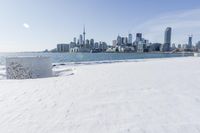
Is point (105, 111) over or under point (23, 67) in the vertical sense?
under

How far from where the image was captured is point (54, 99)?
20.8 feet

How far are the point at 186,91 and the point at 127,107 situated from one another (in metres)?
2.57

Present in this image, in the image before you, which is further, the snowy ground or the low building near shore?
the low building near shore

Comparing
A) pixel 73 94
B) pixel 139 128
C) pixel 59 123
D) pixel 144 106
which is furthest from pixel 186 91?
pixel 59 123

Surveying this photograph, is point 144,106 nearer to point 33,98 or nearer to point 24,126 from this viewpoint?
point 24,126

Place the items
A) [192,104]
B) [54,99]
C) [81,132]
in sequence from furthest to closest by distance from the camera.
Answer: [54,99], [192,104], [81,132]

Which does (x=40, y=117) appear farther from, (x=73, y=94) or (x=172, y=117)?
(x=172, y=117)

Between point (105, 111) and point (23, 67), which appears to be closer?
point (105, 111)

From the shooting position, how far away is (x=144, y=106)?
205 inches

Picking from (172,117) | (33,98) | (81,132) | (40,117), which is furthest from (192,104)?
(33,98)

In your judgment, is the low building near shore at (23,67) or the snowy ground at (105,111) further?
the low building near shore at (23,67)

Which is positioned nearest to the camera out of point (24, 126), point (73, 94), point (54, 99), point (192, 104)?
point (24, 126)

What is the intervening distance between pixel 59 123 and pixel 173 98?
11.3 feet

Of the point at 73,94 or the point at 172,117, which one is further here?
the point at 73,94
